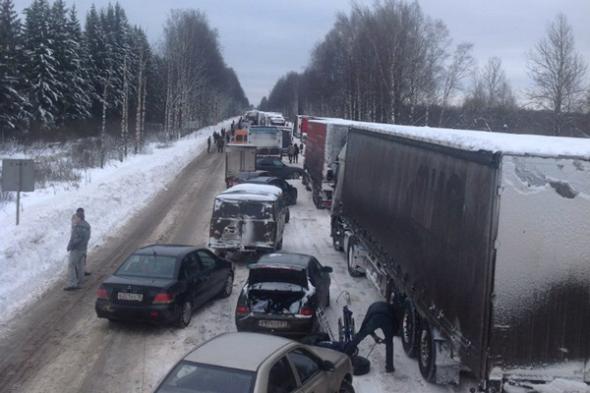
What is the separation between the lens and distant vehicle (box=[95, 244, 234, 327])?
11.8m

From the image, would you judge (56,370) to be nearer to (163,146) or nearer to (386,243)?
(386,243)

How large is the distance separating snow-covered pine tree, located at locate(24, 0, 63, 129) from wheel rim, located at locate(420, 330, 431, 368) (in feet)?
184

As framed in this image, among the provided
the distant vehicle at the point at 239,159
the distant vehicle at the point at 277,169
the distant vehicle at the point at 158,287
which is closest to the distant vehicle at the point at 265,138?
the distant vehicle at the point at 277,169

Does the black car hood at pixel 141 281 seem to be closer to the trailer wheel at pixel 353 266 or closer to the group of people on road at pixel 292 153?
the trailer wheel at pixel 353 266

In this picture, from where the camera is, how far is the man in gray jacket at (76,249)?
14.6 meters

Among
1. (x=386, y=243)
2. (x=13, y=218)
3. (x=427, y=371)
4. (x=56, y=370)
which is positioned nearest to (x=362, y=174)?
(x=386, y=243)

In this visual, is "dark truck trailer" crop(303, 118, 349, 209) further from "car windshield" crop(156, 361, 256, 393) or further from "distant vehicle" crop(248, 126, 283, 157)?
"car windshield" crop(156, 361, 256, 393)

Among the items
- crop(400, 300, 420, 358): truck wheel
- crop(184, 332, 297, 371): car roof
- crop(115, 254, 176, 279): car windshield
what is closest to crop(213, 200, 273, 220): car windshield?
crop(115, 254, 176, 279): car windshield

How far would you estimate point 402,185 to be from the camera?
12.1m

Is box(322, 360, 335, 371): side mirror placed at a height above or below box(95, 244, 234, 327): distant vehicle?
above

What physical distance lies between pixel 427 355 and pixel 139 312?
5054 mm

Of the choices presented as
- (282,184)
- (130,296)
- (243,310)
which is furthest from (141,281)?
(282,184)

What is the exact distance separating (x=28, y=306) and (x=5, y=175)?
6.78m

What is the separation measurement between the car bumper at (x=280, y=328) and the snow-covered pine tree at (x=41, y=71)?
53806 millimetres
